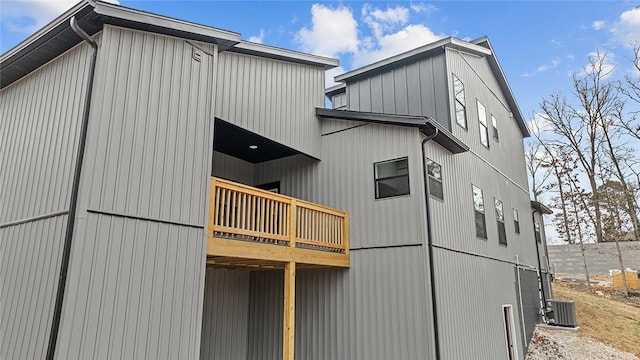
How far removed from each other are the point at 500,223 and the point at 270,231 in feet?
27.2

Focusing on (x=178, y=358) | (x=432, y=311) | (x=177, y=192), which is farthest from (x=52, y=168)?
(x=432, y=311)

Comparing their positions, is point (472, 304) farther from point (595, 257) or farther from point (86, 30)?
point (595, 257)

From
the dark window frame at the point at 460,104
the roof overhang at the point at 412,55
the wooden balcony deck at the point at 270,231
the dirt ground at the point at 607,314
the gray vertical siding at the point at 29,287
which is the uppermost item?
the roof overhang at the point at 412,55

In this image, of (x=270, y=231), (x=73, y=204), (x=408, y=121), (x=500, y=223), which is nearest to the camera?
(x=73, y=204)

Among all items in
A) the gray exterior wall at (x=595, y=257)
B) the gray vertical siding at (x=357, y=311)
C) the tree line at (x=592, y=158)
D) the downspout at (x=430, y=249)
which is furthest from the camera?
the tree line at (x=592, y=158)

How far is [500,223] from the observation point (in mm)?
12617

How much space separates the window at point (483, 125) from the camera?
12.5 meters

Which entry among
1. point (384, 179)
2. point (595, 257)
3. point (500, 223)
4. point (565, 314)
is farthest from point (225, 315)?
point (595, 257)

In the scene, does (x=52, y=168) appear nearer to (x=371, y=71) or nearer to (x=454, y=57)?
(x=371, y=71)

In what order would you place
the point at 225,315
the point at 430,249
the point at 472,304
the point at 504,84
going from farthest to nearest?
the point at 504,84 → the point at 472,304 → the point at 225,315 → the point at 430,249

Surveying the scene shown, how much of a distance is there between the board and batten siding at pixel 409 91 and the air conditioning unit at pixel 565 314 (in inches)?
336

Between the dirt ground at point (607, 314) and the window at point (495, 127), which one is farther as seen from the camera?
the window at point (495, 127)

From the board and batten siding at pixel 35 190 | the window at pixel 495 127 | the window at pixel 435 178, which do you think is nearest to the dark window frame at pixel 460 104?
the window at pixel 435 178

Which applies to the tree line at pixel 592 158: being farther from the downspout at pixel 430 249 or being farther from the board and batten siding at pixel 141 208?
the board and batten siding at pixel 141 208
